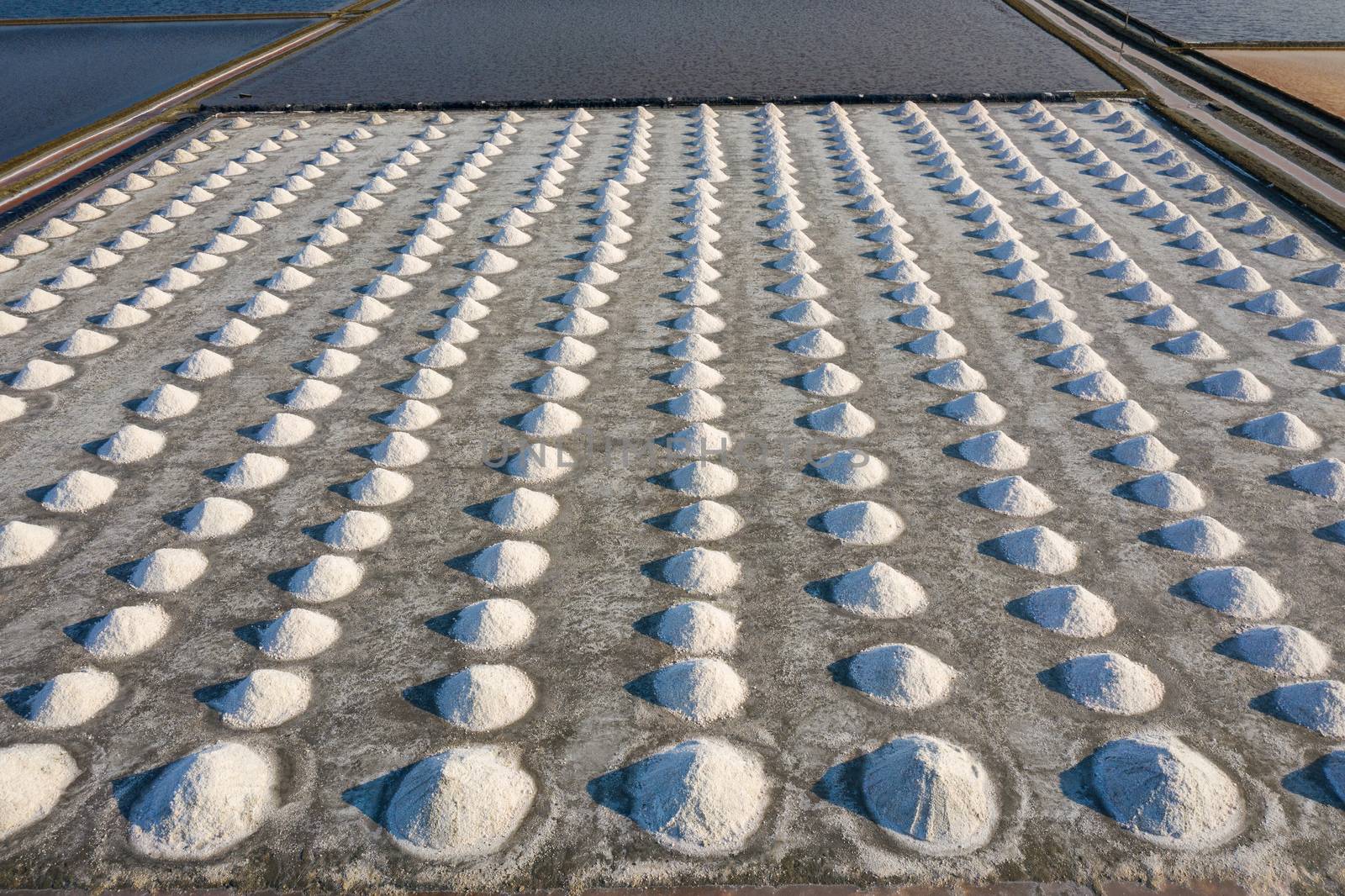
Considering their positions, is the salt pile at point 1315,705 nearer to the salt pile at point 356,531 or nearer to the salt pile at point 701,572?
the salt pile at point 701,572

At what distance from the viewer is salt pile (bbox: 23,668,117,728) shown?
443 cm

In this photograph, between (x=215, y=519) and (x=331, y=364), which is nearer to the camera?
(x=215, y=519)

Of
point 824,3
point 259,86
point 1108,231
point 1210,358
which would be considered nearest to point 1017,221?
point 1108,231

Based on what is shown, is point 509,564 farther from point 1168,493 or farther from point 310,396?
point 1168,493

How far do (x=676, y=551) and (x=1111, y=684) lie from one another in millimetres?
2434

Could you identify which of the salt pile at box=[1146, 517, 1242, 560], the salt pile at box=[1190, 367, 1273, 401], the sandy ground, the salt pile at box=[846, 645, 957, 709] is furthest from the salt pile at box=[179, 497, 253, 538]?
the sandy ground

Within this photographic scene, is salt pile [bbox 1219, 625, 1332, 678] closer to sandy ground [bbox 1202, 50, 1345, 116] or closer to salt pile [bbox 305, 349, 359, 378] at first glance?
salt pile [bbox 305, 349, 359, 378]

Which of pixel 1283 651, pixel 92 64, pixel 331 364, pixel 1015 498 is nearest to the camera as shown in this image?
pixel 1283 651

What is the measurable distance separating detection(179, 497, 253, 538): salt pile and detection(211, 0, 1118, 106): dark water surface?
12.1 m

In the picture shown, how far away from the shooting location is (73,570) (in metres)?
5.47

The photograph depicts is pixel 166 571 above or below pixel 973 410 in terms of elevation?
below

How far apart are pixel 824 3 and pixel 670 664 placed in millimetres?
24678

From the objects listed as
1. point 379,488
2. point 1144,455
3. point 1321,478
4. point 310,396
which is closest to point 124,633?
point 379,488

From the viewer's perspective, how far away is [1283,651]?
15.2ft
